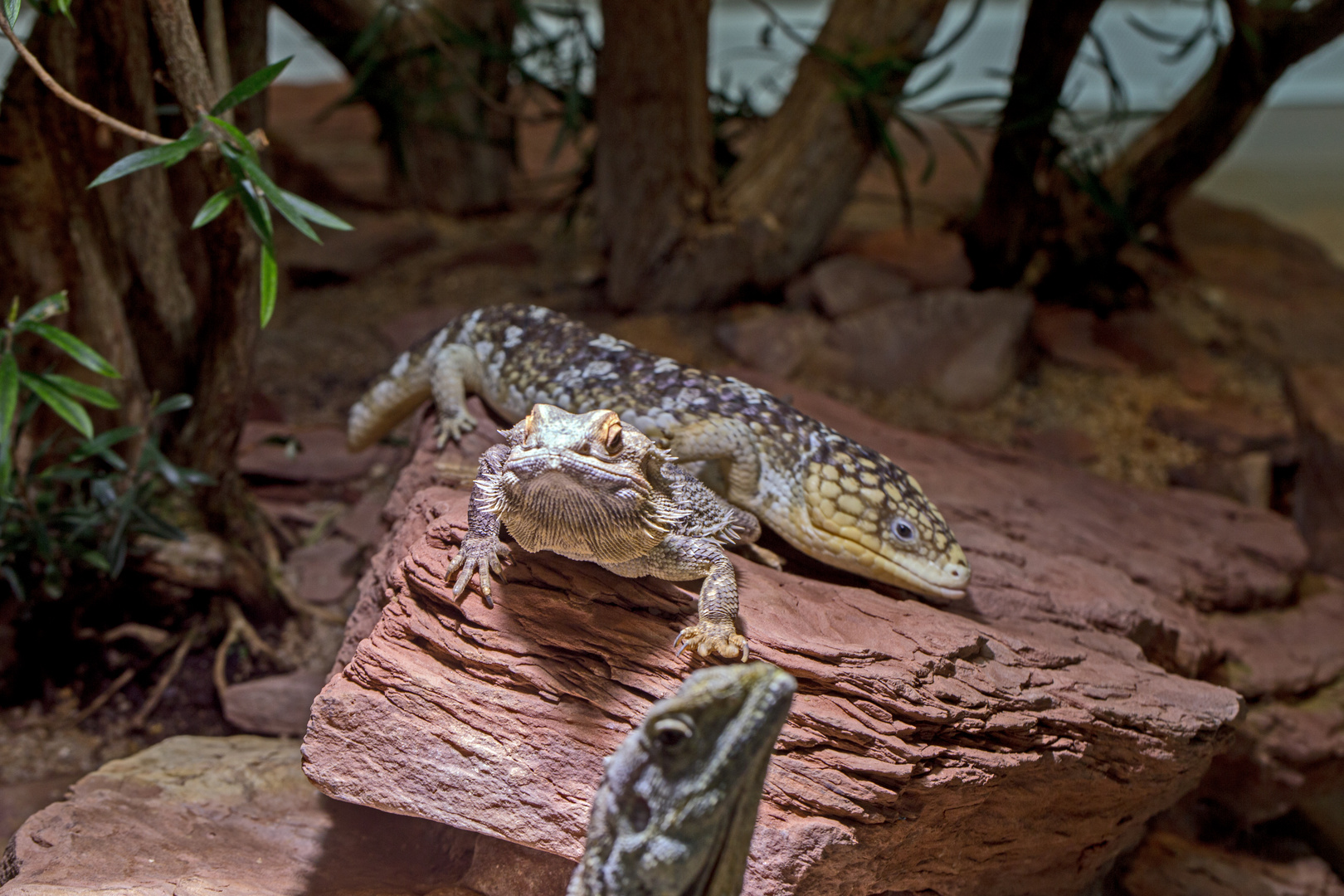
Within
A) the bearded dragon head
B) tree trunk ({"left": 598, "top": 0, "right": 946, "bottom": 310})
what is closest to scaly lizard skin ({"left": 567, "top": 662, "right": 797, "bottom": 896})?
the bearded dragon head

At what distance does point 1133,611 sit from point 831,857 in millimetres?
1810

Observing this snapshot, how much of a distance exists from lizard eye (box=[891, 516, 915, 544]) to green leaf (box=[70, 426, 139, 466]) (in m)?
3.08

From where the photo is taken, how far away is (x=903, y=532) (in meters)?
3.30

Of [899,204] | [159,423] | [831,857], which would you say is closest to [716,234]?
[899,204]

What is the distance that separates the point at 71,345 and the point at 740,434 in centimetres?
240

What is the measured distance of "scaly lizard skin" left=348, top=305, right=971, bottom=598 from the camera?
331cm

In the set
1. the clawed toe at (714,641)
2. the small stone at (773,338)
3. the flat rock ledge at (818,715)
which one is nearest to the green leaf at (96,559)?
the flat rock ledge at (818,715)

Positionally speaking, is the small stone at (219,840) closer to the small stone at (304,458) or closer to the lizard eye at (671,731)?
the lizard eye at (671,731)

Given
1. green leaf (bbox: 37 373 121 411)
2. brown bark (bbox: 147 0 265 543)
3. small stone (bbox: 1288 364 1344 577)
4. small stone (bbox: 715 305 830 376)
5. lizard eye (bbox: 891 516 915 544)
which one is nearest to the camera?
brown bark (bbox: 147 0 265 543)

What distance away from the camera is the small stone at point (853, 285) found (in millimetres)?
6152

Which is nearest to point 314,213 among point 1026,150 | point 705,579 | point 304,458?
point 705,579

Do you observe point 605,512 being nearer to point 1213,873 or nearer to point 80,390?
point 80,390

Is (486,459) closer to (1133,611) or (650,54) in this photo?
(1133,611)

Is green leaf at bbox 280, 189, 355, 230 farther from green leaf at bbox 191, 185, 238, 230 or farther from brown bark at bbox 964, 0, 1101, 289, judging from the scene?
brown bark at bbox 964, 0, 1101, 289
